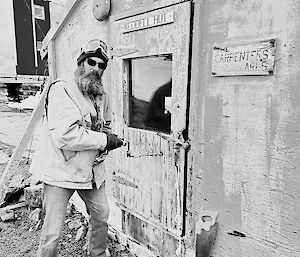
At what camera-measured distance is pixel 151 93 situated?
2.59 meters

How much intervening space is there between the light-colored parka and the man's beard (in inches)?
1.8

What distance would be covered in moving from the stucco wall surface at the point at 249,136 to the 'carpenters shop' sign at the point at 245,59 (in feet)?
0.13

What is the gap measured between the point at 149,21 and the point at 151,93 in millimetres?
641

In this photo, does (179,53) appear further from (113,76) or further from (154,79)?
(113,76)

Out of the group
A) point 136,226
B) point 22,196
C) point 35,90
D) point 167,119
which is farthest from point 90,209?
point 35,90

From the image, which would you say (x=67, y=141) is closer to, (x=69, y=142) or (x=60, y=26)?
(x=69, y=142)

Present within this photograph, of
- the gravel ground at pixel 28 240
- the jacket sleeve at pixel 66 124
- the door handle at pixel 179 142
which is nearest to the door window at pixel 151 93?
the door handle at pixel 179 142

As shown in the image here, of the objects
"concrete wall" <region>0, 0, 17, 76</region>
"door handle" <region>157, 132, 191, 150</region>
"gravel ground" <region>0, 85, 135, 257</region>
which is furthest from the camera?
"concrete wall" <region>0, 0, 17, 76</region>

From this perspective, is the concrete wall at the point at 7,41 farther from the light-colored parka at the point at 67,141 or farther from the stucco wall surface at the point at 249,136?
the stucco wall surface at the point at 249,136

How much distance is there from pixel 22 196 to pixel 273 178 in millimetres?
3957

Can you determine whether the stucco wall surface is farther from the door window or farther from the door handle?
the door window

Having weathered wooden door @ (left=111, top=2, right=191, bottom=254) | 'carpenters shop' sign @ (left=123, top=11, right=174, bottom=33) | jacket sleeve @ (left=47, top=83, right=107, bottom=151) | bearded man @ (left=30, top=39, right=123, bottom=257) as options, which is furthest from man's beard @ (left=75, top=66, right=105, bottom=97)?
'carpenters shop' sign @ (left=123, top=11, right=174, bottom=33)

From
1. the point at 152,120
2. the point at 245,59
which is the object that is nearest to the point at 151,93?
the point at 152,120

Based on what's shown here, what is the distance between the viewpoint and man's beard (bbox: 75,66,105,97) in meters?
2.20
